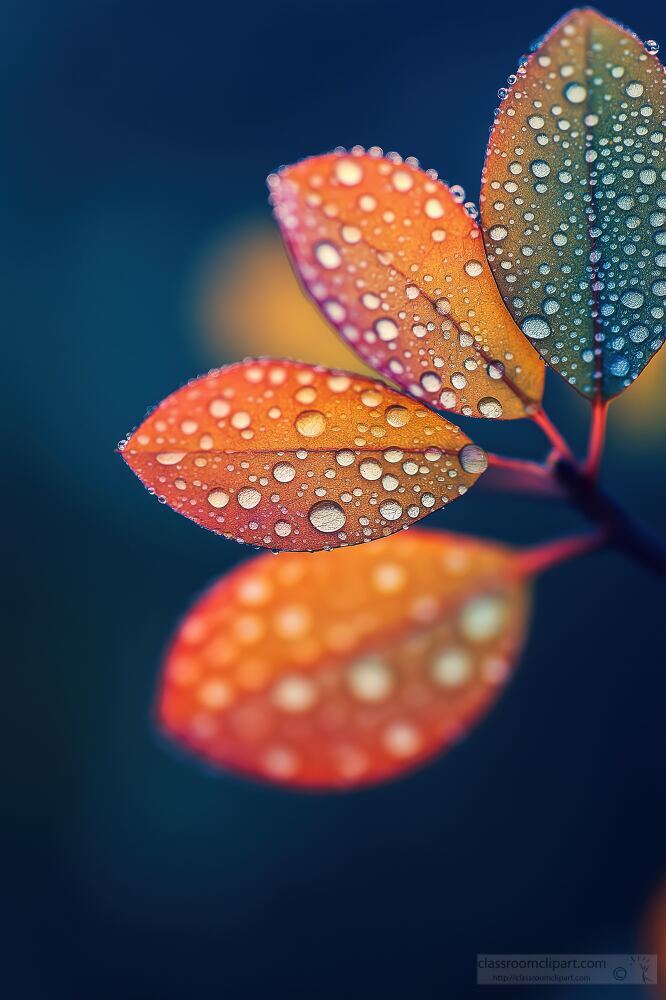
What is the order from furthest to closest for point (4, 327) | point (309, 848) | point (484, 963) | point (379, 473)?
point (4, 327) < point (309, 848) < point (484, 963) < point (379, 473)

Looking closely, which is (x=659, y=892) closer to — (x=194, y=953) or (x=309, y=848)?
(x=309, y=848)

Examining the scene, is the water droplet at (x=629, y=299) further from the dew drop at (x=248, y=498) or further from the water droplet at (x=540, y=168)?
the dew drop at (x=248, y=498)

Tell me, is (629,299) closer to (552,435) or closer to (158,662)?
(552,435)

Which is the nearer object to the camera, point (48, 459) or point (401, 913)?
point (401, 913)

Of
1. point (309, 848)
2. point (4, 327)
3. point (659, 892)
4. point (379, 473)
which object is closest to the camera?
point (379, 473)

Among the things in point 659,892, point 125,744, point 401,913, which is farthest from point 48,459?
point 659,892

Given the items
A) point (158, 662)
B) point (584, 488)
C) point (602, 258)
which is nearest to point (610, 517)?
point (584, 488)

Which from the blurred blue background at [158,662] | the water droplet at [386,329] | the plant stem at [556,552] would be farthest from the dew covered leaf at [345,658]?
the blurred blue background at [158,662]

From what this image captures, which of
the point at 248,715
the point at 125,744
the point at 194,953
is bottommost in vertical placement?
the point at 194,953
